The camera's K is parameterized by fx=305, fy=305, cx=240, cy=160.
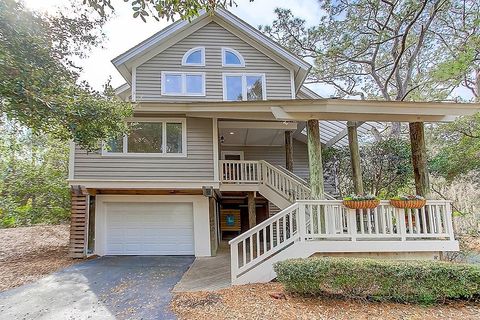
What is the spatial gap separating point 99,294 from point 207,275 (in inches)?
94.5

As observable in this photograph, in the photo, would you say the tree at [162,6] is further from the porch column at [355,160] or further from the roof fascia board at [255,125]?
the roof fascia board at [255,125]

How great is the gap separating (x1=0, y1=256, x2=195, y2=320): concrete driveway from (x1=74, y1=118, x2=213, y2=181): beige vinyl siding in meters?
2.54

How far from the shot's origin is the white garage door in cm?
989

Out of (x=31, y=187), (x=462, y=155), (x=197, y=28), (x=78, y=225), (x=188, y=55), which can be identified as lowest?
(x=78, y=225)

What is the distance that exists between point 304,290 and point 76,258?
7.21 m

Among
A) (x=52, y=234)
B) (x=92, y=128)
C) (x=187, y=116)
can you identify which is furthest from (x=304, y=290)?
(x=52, y=234)

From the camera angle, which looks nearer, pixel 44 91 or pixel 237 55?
pixel 44 91

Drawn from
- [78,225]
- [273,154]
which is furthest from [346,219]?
[78,225]

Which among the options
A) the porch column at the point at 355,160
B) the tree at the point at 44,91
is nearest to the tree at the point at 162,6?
the tree at the point at 44,91

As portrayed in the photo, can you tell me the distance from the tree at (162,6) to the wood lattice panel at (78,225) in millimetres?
6698

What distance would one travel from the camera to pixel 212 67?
37.1ft

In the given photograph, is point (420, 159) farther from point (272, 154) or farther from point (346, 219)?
point (272, 154)

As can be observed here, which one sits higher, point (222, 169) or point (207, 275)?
point (222, 169)

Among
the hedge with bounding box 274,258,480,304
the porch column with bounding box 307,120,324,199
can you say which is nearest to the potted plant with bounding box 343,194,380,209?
the porch column with bounding box 307,120,324,199
